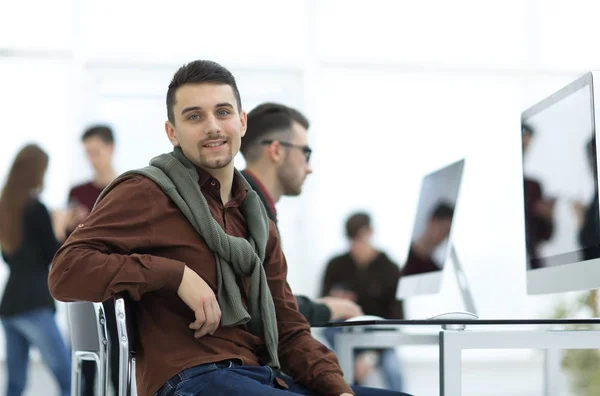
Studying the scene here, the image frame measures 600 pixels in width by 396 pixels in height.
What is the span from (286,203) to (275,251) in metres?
4.24

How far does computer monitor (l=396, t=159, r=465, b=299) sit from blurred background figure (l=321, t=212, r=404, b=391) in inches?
57.6

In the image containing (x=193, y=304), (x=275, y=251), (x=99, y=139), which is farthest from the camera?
(x=99, y=139)

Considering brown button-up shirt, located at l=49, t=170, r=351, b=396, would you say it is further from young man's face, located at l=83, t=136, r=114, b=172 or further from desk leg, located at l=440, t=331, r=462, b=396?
young man's face, located at l=83, t=136, r=114, b=172

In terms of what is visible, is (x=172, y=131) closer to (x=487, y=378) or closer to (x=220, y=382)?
(x=220, y=382)

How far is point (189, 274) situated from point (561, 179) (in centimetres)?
100

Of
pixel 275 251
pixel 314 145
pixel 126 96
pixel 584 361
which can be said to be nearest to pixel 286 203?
pixel 314 145

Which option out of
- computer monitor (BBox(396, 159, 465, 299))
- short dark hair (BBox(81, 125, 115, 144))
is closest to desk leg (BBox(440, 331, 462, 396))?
computer monitor (BBox(396, 159, 465, 299))

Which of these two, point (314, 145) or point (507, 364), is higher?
point (314, 145)

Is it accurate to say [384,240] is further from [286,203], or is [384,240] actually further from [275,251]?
[275,251]

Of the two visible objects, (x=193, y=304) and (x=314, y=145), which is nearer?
(x=193, y=304)

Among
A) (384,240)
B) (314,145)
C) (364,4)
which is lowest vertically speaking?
(384,240)

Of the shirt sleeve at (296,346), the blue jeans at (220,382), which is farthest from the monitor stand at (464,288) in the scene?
the blue jeans at (220,382)

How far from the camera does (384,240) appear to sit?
6.24m

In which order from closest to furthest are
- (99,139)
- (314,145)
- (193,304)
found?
(193,304), (99,139), (314,145)
